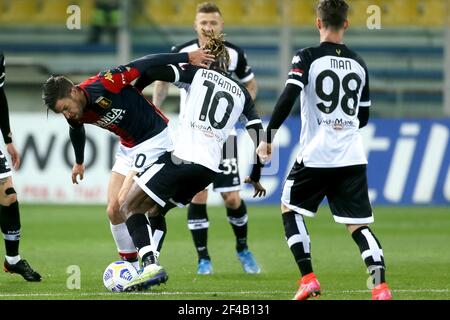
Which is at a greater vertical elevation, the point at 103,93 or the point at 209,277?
the point at 103,93

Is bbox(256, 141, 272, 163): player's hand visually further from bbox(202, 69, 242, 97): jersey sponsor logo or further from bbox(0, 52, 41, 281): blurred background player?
bbox(0, 52, 41, 281): blurred background player

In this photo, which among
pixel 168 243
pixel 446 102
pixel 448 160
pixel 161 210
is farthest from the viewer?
pixel 446 102

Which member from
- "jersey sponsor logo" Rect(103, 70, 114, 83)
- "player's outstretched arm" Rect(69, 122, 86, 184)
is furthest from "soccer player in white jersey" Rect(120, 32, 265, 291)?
"player's outstretched arm" Rect(69, 122, 86, 184)

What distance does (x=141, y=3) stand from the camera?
2031 cm

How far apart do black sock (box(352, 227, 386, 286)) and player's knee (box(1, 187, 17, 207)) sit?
296cm

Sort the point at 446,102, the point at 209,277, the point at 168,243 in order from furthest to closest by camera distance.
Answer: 1. the point at 446,102
2. the point at 168,243
3. the point at 209,277

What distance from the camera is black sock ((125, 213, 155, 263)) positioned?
7.37 m

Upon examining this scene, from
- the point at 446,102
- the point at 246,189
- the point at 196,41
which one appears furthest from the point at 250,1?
the point at 196,41

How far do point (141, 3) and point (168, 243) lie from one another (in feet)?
30.6

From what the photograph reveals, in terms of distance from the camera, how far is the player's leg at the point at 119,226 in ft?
26.4

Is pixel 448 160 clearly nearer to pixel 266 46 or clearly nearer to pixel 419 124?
pixel 419 124

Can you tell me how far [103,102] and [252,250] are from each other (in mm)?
4306
